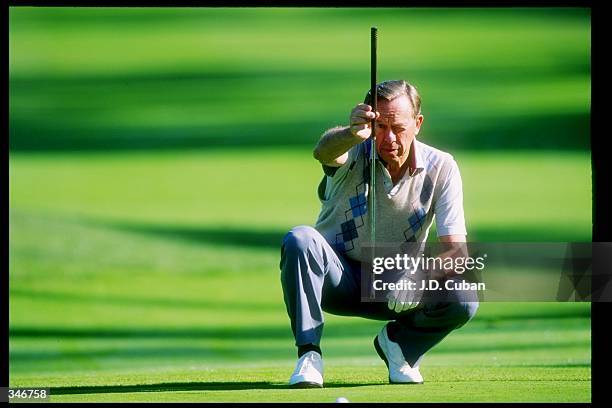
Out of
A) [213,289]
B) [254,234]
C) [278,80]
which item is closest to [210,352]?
[213,289]

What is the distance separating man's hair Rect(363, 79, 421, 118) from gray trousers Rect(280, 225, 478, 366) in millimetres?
467

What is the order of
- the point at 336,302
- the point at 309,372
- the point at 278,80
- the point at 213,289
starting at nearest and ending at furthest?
the point at 309,372 → the point at 336,302 → the point at 213,289 → the point at 278,80

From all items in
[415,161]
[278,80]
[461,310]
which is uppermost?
[278,80]

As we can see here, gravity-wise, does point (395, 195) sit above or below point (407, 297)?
above

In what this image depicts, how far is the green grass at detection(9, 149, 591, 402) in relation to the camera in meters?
4.17

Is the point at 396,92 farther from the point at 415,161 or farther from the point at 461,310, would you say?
the point at 461,310

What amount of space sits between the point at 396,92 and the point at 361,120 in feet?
0.88

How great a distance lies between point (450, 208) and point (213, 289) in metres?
2.73

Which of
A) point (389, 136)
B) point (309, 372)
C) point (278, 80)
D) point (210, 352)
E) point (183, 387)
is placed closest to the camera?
point (309, 372)

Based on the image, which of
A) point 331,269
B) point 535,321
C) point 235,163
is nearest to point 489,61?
point 235,163

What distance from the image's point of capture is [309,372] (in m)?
3.83

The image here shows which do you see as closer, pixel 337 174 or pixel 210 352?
pixel 337 174

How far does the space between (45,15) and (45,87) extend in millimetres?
525

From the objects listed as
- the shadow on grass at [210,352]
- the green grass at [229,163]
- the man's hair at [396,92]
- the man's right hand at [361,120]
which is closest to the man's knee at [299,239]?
the man's right hand at [361,120]
